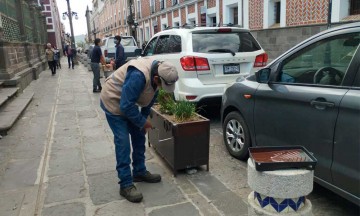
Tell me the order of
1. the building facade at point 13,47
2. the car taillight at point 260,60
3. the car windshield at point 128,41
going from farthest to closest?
the car windshield at point 128,41, the building facade at point 13,47, the car taillight at point 260,60

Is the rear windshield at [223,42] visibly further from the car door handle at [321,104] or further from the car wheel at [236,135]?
the car door handle at [321,104]

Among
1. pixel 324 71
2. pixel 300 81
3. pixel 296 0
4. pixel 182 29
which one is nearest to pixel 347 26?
pixel 324 71

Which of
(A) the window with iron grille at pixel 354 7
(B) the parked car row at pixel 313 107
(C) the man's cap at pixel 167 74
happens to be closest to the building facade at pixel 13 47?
(B) the parked car row at pixel 313 107

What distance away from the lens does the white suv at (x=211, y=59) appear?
5.87m

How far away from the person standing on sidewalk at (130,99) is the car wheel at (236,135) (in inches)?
52.6

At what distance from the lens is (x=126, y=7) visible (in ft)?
143

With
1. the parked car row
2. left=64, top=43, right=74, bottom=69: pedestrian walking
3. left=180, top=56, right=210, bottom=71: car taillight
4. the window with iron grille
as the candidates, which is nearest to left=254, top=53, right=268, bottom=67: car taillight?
left=180, top=56, right=210, bottom=71: car taillight

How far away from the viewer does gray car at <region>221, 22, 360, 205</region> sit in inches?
110

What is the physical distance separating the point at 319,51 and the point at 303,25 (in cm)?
979

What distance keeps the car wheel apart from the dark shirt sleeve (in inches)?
64.5

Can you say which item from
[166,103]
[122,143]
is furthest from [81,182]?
[166,103]

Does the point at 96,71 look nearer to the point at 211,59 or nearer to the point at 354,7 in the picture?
the point at 211,59

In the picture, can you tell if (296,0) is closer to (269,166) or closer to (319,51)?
(319,51)

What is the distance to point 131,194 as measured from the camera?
3.52m
